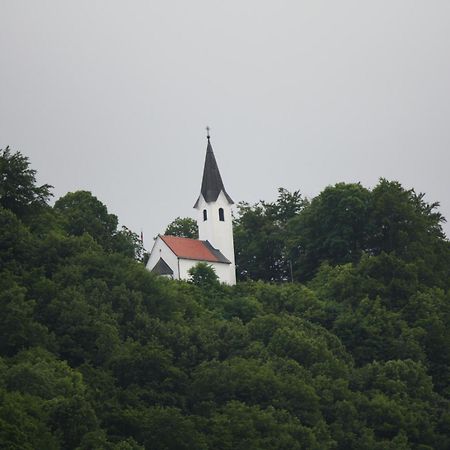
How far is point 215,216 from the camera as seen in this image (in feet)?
265

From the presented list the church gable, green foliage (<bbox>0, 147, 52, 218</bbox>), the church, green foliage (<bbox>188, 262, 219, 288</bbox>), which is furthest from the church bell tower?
green foliage (<bbox>0, 147, 52, 218</bbox>)

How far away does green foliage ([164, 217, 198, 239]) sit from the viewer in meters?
93.1

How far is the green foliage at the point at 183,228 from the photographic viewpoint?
306ft

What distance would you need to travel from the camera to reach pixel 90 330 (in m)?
54.2

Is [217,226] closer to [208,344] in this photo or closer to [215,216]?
[215,216]

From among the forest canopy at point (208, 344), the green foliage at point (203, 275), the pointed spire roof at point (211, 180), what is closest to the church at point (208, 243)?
the pointed spire roof at point (211, 180)

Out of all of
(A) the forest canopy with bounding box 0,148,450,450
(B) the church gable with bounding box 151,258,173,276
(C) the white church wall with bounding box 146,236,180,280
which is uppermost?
(C) the white church wall with bounding box 146,236,180,280

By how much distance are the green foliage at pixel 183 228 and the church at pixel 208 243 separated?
1063 centimetres

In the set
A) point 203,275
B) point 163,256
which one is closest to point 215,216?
point 163,256

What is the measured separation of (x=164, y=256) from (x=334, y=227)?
1281cm

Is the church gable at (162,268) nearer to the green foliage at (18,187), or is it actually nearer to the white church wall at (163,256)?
the white church wall at (163,256)

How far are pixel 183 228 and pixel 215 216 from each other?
1324 cm

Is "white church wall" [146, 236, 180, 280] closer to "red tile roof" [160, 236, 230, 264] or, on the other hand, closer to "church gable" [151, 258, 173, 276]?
"church gable" [151, 258, 173, 276]

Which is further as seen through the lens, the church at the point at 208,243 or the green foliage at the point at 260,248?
the green foliage at the point at 260,248
